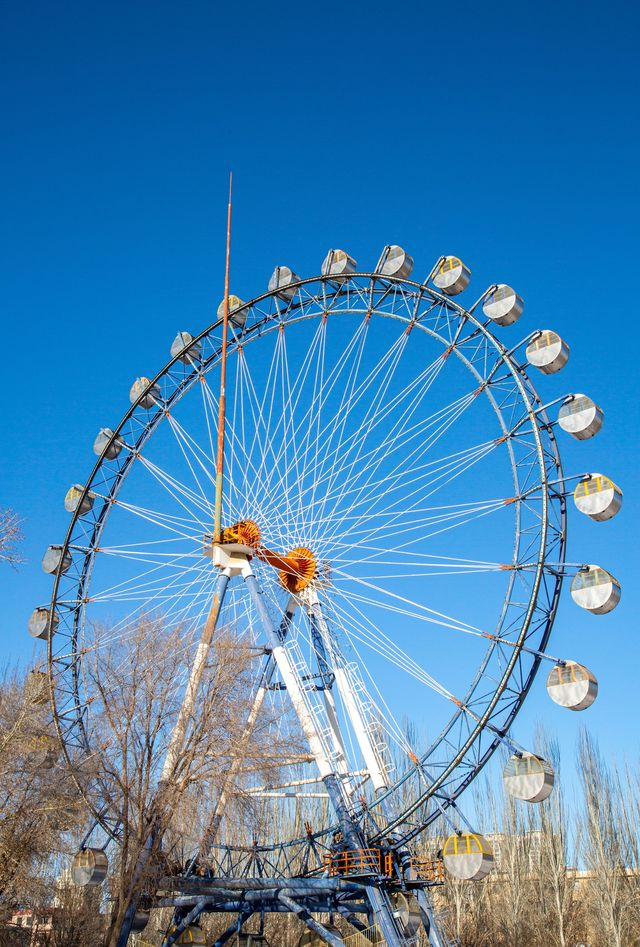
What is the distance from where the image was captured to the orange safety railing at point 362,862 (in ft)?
71.3

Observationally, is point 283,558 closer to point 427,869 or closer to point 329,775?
point 329,775

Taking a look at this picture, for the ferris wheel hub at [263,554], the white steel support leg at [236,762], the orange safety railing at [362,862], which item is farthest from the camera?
the ferris wheel hub at [263,554]

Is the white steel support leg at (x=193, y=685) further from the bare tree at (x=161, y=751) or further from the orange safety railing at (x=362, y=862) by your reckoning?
the orange safety railing at (x=362, y=862)

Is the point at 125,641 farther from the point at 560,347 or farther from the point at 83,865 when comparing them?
the point at 560,347

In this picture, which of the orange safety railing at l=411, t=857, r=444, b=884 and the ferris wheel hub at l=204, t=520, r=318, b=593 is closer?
the orange safety railing at l=411, t=857, r=444, b=884

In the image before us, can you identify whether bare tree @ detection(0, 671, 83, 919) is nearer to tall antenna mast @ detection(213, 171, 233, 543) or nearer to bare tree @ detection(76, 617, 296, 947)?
bare tree @ detection(76, 617, 296, 947)

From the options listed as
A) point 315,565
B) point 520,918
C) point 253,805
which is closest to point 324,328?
point 315,565

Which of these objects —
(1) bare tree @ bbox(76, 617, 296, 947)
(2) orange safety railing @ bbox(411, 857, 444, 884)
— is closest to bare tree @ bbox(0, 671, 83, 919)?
(1) bare tree @ bbox(76, 617, 296, 947)

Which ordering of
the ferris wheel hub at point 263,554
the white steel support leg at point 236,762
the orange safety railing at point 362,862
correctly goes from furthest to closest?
the ferris wheel hub at point 263,554, the white steel support leg at point 236,762, the orange safety railing at point 362,862

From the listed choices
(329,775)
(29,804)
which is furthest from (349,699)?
(29,804)

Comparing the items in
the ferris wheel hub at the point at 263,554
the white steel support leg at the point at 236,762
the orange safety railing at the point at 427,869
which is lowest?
the orange safety railing at the point at 427,869

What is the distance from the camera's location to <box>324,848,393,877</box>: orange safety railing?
21.7 metres

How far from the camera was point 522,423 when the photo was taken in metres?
23.0

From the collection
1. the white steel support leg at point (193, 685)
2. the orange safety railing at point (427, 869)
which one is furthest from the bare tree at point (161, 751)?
the orange safety railing at point (427, 869)
